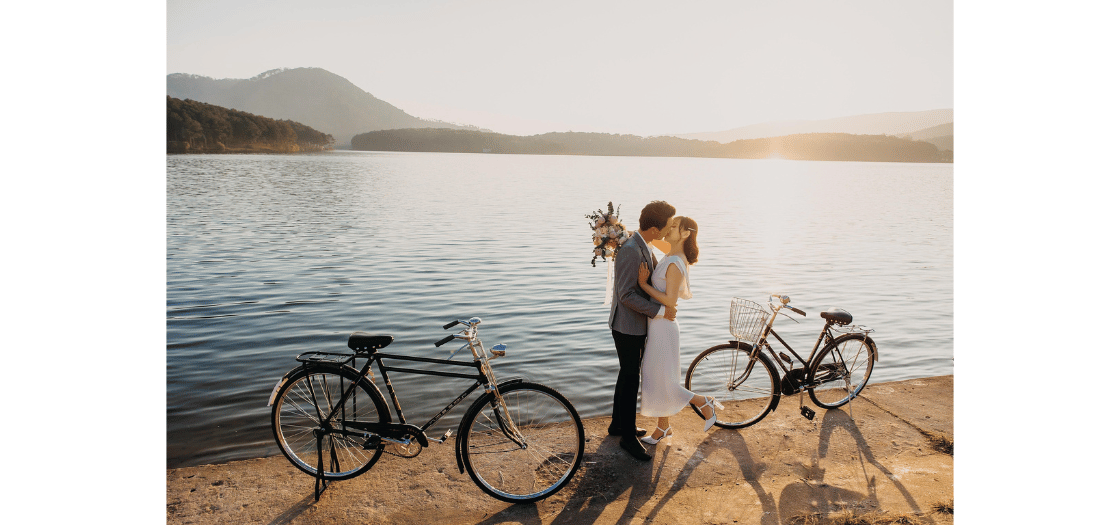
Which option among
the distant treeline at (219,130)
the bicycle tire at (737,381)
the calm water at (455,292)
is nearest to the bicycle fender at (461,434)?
the bicycle tire at (737,381)

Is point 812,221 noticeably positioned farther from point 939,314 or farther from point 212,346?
point 212,346

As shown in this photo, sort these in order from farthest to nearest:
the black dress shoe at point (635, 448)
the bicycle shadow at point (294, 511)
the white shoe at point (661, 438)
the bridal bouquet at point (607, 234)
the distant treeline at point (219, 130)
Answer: the distant treeline at point (219, 130) < the bridal bouquet at point (607, 234) < the white shoe at point (661, 438) < the black dress shoe at point (635, 448) < the bicycle shadow at point (294, 511)

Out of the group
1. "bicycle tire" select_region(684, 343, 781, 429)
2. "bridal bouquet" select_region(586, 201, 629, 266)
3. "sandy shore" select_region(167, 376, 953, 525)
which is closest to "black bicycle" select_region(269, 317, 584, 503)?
"sandy shore" select_region(167, 376, 953, 525)

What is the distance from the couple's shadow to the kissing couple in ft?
0.46

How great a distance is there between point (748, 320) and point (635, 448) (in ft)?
4.75

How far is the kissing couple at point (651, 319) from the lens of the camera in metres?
4.63

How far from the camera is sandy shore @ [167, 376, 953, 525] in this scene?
388cm

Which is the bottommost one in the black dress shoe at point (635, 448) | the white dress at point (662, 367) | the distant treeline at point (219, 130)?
the black dress shoe at point (635, 448)

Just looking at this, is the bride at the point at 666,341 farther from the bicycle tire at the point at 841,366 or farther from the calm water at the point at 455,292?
the calm water at the point at 455,292

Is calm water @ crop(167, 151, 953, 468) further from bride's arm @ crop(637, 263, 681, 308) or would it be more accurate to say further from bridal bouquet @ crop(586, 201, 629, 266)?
bride's arm @ crop(637, 263, 681, 308)

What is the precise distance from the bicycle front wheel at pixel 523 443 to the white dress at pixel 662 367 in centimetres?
78

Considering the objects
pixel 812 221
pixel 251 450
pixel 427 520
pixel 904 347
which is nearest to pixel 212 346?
pixel 251 450

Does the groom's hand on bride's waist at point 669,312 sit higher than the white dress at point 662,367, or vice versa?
the groom's hand on bride's waist at point 669,312
